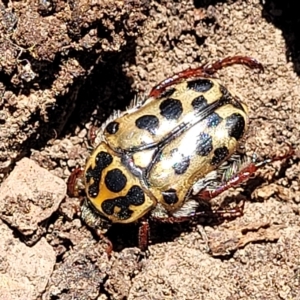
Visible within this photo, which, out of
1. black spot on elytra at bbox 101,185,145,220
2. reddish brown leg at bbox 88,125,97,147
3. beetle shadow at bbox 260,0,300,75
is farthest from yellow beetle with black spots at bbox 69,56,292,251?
beetle shadow at bbox 260,0,300,75

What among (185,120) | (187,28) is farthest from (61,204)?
(187,28)

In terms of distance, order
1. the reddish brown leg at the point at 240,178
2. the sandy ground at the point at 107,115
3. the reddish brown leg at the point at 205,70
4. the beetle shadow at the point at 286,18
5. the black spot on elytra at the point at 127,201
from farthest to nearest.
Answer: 1. the beetle shadow at the point at 286,18
2. the reddish brown leg at the point at 205,70
3. the reddish brown leg at the point at 240,178
4. the black spot on elytra at the point at 127,201
5. the sandy ground at the point at 107,115

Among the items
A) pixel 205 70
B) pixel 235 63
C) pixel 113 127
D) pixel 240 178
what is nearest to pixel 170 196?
pixel 240 178

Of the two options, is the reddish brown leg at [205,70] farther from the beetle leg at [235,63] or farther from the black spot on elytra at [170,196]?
the black spot on elytra at [170,196]

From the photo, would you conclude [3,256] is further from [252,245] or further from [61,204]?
[252,245]

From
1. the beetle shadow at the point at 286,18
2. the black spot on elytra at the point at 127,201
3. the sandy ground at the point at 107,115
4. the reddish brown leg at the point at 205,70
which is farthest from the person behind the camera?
the beetle shadow at the point at 286,18

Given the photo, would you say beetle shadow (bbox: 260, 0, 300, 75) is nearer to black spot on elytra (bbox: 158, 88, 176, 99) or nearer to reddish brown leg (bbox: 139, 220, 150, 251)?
black spot on elytra (bbox: 158, 88, 176, 99)

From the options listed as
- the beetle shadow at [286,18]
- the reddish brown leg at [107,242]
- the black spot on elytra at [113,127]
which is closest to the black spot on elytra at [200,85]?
the black spot on elytra at [113,127]

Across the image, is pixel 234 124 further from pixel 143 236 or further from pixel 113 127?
pixel 143 236
